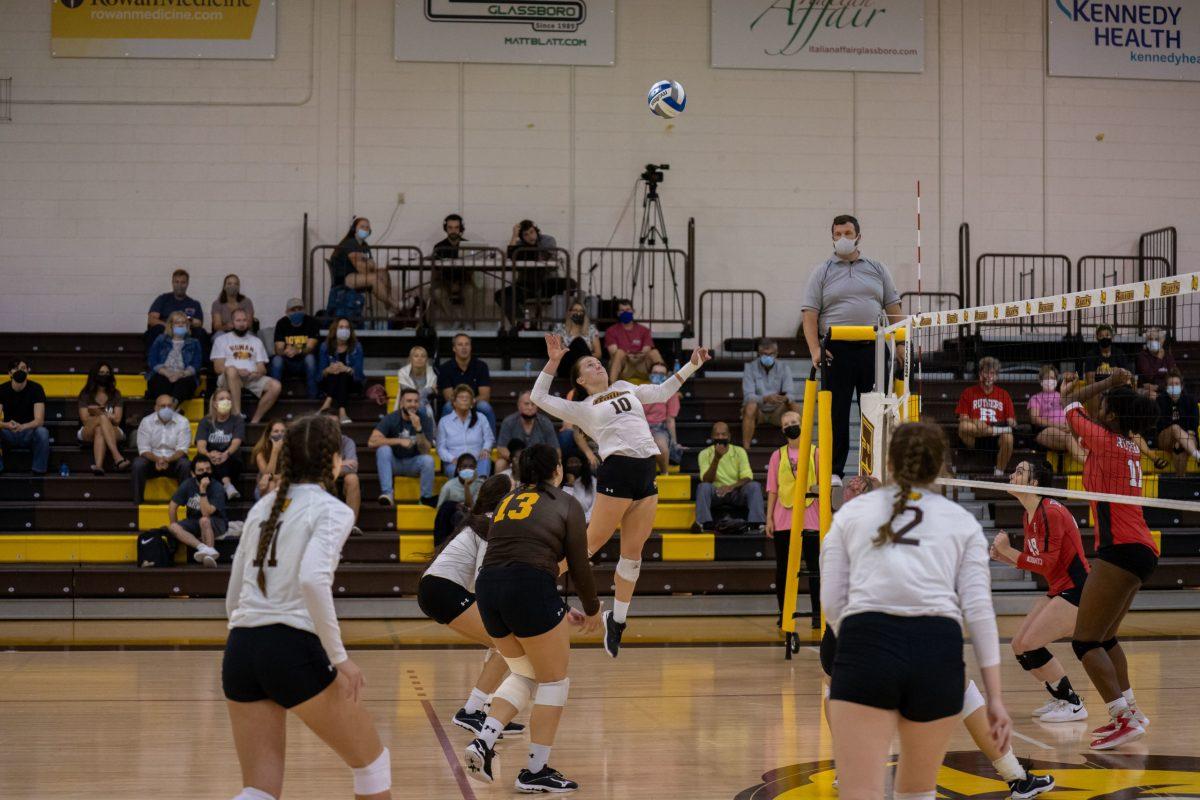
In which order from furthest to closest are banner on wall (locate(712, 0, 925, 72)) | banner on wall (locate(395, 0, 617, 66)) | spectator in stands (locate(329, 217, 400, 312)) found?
banner on wall (locate(712, 0, 925, 72)), banner on wall (locate(395, 0, 617, 66)), spectator in stands (locate(329, 217, 400, 312))

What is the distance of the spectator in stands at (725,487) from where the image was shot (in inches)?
555

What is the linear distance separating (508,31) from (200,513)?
28.9 feet

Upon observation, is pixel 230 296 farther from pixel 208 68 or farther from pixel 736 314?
pixel 736 314

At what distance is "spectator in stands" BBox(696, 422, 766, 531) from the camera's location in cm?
1410

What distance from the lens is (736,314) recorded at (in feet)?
63.0

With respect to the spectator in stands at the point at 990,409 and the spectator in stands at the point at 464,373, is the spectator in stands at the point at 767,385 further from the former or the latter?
the spectator in stands at the point at 464,373

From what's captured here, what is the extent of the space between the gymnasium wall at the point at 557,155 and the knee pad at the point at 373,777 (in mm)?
14702

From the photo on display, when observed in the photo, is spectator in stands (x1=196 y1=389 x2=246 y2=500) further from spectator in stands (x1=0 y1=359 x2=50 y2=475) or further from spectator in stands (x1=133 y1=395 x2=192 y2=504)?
spectator in stands (x1=0 y1=359 x2=50 y2=475)

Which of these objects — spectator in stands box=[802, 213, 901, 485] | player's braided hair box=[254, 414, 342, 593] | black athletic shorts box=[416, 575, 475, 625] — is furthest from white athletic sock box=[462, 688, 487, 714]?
player's braided hair box=[254, 414, 342, 593]

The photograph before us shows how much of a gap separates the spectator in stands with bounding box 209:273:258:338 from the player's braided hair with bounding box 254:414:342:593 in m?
12.7

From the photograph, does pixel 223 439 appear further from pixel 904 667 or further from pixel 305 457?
pixel 904 667

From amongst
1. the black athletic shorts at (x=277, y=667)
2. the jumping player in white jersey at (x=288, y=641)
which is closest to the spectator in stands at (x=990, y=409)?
the jumping player in white jersey at (x=288, y=641)

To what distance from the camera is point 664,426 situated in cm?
1552

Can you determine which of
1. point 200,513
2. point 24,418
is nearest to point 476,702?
point 200,513
